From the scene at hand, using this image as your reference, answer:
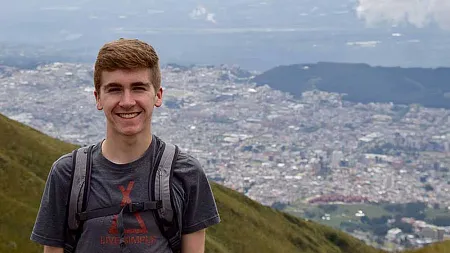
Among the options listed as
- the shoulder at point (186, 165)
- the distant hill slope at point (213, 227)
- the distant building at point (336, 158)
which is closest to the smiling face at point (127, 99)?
the shoulder at point (186, 165)

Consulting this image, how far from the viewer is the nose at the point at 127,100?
16.7 feet

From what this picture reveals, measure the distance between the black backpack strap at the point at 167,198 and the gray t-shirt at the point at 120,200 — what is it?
0.18 feet

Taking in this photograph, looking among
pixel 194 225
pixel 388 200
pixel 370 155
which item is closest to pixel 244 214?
pixel 194 225

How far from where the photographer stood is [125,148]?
5215 millimetres

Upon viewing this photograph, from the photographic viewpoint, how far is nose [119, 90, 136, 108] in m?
5.08

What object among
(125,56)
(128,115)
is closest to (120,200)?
(128,115)

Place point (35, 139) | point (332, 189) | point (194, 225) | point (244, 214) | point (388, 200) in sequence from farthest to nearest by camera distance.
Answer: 1. point (332, 189)
2. point (388, 200)
3. point (244, 214)
4. point (35, 139)
5. point (194, 225)

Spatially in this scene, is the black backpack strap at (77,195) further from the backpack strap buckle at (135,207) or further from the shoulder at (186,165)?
the shoulder at (186,165)

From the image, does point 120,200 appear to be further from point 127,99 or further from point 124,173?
point 127,99

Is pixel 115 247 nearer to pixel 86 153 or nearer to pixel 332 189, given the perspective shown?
pixel 86 153

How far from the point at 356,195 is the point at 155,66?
147289 mm

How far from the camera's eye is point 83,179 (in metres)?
5.16

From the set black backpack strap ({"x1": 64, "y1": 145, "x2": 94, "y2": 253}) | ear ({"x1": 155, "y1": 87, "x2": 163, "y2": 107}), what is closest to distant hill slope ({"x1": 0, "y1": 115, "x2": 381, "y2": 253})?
black backpack strap ({"x1": 64, "y1": 145, "x2": 94, "y2": 253})

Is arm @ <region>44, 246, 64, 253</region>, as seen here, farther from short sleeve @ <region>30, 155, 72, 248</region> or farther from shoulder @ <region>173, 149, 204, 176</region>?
shoulder @ <region>173, 149, 204, 176</region>
